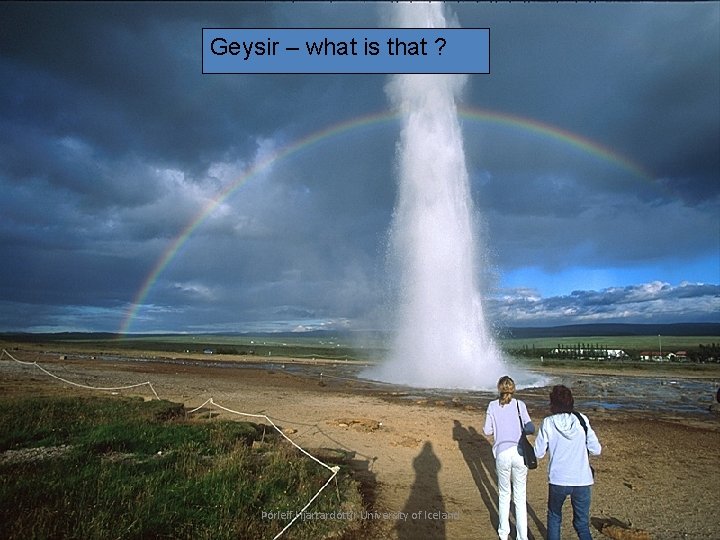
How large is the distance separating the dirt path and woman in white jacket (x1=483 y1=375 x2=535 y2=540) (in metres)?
0.95

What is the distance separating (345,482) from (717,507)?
659 centimetres

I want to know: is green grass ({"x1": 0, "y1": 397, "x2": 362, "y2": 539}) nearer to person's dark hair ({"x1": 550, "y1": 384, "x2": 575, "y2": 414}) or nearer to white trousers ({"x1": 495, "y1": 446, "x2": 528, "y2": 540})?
white trousers ({"x1": 495, "y1": 446, "x2": 528, "y2": 540})

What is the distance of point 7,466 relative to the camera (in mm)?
8664

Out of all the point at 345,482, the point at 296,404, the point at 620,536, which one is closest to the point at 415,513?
the point at 345,482

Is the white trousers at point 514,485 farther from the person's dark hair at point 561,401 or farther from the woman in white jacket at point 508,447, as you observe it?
the person's dark hair at point 561,401

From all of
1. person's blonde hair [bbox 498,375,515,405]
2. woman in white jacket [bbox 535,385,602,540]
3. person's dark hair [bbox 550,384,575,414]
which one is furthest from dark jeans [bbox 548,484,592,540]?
person's blonde hair [bbox 498,375,515,405]

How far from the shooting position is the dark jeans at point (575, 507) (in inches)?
211

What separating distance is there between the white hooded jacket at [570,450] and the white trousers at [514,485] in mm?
697

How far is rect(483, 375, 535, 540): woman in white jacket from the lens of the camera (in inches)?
241

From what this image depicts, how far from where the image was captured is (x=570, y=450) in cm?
535

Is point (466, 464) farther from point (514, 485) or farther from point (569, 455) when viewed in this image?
point (569, 455)

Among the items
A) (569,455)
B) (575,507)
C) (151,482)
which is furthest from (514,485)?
(151,482)

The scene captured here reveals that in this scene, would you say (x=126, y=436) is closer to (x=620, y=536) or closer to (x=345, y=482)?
(x=345, y=482)

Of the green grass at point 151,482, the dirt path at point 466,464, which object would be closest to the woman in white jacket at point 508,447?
the dirt path at point 466,464
